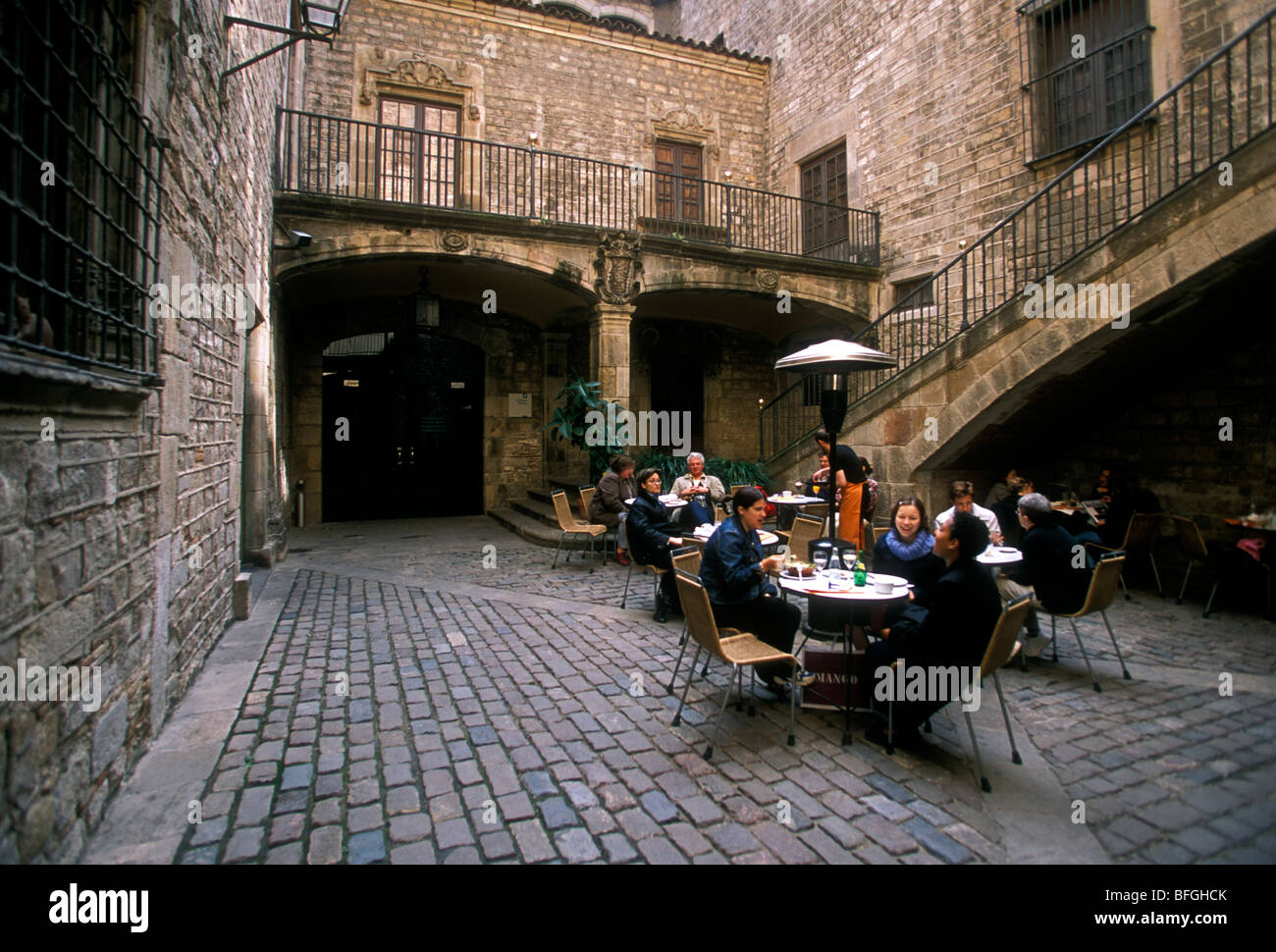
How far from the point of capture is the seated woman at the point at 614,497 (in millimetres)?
7750

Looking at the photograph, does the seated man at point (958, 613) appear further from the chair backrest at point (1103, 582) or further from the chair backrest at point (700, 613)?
the chair backrest at point (1103, 582)

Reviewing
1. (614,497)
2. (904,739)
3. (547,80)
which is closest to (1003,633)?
(904,739)

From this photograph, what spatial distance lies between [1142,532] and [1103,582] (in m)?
3.04

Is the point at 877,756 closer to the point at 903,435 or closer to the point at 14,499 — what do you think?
the point at 14,499

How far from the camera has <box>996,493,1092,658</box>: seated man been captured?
4531 mm

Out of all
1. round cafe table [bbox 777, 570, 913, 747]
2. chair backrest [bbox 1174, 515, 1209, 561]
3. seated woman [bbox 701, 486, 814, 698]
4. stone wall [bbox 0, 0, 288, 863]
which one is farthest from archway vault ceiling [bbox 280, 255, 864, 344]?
round cafe table [bbox 777, 570, 913, 747]

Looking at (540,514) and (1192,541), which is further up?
(1192,541)

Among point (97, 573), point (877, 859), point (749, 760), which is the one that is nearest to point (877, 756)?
point (749, 760)

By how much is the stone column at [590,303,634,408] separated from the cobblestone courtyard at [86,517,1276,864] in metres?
5.74

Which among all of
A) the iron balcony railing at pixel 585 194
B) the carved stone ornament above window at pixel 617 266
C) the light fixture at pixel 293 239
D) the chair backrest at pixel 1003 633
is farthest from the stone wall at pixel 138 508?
the iron balcony railing at pixel 585 194

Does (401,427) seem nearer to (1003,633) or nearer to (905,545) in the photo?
(905,545)

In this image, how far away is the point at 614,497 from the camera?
25.5ft

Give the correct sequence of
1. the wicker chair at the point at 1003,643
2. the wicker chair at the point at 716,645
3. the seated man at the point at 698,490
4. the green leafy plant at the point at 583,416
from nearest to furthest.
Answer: the wicker chair at the point at 1003,643 < the wicker chair at the point at 716,645 < the seated man at the point at 698,490 < the green leafy plant at the point at 583,416

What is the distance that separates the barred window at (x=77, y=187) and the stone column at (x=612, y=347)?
24.2 feet
